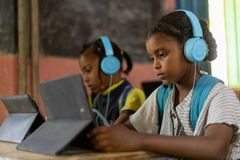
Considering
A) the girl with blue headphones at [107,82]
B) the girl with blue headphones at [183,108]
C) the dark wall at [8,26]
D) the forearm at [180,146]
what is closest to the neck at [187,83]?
the girl with blue headphones at [183,108]

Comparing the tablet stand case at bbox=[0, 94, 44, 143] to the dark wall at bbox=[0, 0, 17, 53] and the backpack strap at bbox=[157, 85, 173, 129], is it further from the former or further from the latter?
the dark wall at bbox=[0, 0, 17, 53]

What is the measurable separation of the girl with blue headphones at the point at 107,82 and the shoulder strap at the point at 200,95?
774 millimetres

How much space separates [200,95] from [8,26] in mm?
1877

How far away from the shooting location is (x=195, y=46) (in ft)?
3.72

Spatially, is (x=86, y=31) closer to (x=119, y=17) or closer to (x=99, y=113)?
(x=119, y=17)

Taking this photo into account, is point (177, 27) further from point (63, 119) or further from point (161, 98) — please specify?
point (63, 119)

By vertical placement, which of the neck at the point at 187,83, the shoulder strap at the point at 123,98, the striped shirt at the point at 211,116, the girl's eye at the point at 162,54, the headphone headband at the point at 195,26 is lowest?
the shoulder strap at the point at 123,98

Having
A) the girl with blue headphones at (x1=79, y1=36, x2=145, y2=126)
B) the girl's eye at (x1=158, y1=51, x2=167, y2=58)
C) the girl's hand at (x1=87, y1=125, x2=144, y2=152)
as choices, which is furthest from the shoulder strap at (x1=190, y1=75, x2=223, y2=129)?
the girl with blue headphones at (x1=79, y1=36, x2=145, y2=126)

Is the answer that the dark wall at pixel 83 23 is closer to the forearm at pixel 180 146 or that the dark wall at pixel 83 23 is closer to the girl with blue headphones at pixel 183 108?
the girl with blue headphones at pixel 183 108

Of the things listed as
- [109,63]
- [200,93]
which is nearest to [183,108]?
[200,93]

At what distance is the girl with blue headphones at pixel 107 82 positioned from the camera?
197 cm

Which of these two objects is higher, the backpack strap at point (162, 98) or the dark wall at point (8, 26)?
the dark wall at point (8, 26)

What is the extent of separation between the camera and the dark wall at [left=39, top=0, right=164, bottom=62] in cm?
282

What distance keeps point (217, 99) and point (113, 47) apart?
46.1 inches
